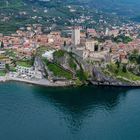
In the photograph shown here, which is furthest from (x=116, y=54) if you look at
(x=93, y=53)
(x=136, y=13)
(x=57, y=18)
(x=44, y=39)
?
(x=136, y=13)

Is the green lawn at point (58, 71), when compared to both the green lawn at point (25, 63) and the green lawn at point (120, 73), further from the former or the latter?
the green lawn at point (120, 73)

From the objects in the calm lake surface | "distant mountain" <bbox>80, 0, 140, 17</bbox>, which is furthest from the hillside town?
"distant mountain" <bbox>80, 0, 140, 17</bbox>

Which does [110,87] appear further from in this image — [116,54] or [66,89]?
[116,54]

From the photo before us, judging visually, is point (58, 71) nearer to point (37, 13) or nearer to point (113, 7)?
point (37, 13)

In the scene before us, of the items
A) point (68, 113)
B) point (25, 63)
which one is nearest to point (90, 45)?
point (25, 63)

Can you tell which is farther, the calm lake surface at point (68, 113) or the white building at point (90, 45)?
the white building at point (90, 45)

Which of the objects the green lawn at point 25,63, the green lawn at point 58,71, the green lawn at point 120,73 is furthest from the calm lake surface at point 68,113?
the green lawn at point 25,63

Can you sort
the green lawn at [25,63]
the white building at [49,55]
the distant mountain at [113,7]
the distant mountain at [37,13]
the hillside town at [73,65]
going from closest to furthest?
1. the hillside town at [73,65]
2. the white building at [49,55]
3. the green lawn at [25,63]
4. the distant mountain at [37,13]
5. the distant mountain at [113,7]

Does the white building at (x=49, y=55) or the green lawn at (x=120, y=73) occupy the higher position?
the white building at (x=49, y=55)
